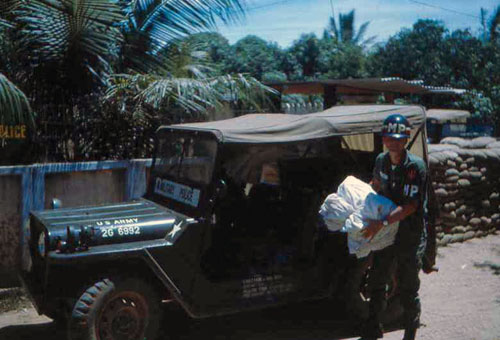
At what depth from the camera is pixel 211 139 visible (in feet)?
15.4

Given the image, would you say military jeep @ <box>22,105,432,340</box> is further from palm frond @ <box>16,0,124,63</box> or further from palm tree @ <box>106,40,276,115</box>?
palm frond @ <box>16,0,124,63</box>

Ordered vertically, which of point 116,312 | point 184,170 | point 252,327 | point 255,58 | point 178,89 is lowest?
point 252,327

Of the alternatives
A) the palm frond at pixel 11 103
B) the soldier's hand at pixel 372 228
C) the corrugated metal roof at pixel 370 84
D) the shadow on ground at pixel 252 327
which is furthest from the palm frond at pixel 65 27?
the corrugated metal roof at pixel 370 84

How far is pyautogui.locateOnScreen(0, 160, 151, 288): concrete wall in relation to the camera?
612cm

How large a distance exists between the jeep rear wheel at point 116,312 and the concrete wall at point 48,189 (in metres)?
1.99

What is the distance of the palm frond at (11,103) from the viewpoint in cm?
609

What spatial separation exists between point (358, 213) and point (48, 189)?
3.55 m

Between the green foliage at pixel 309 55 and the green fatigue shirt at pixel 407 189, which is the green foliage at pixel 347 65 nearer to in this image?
the green foliage at pixel 309 55

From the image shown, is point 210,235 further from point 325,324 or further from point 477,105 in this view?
point 477,105

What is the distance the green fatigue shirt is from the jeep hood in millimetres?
1576

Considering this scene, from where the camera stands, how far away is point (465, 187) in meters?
8.29

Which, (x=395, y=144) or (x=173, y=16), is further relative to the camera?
(x=173, y=16)

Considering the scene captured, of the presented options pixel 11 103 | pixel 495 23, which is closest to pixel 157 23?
pixel 11 103

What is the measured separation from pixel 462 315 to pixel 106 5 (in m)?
5.34
